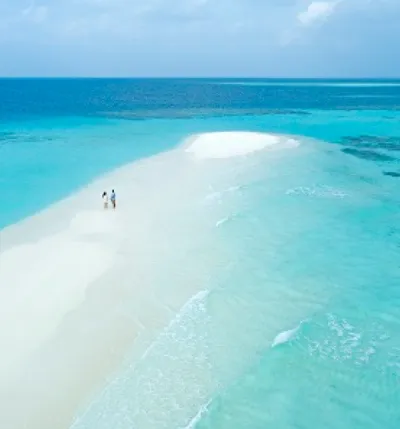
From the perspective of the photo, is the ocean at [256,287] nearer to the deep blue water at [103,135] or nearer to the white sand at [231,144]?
the deep blue water at [103,135]

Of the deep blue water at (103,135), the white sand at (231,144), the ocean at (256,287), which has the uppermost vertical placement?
the ocean at (256,287)

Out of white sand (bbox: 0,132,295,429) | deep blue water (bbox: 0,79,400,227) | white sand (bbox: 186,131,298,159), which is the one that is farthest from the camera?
white sand (bbox: 186,131,298,159)

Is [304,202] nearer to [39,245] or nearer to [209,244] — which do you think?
[209,244]

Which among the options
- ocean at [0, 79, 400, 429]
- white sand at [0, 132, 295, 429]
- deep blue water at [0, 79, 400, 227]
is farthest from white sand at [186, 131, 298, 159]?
white sand at [0, 132, 295, 429]

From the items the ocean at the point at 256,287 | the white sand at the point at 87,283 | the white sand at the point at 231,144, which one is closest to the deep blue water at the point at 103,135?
the ocean at the point at 256,287

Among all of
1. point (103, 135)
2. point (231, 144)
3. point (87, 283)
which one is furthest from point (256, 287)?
point (103, 135)

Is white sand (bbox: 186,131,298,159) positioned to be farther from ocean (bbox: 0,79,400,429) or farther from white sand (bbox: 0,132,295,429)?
white sand (bbox: 0,132,295,429)
